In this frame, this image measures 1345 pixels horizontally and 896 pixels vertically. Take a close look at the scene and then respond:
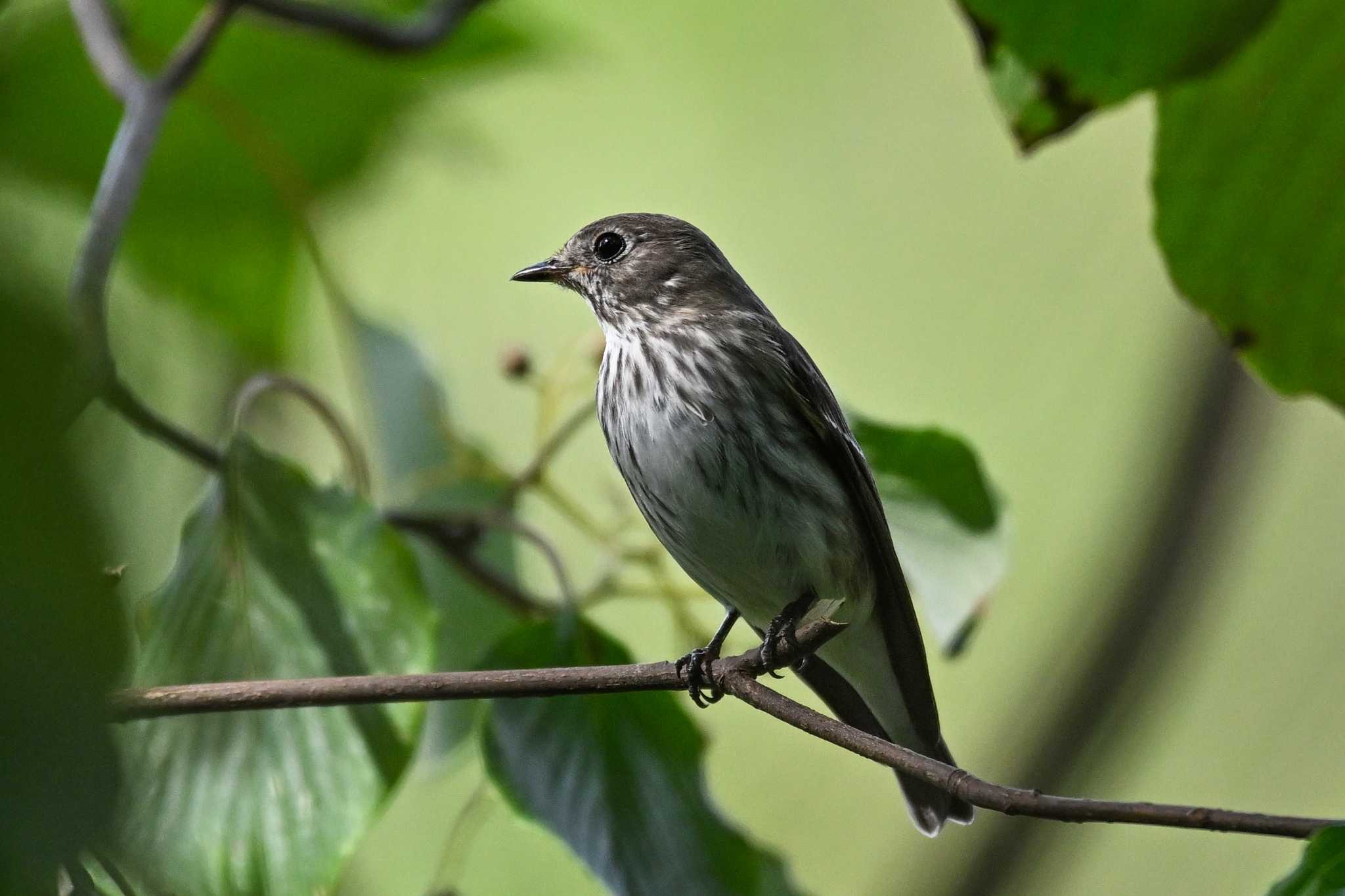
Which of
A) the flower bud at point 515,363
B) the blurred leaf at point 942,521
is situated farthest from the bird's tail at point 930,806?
the flower bud at point 515,363

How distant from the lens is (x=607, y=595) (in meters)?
1.86

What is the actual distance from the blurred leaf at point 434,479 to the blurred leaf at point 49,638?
1417 mm

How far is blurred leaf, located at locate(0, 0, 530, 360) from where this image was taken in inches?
92.7

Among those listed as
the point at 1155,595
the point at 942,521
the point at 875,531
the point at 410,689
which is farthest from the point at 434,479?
the point at 1155,595

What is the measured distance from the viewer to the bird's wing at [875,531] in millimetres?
1836

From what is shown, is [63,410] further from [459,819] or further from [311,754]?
[459,819]

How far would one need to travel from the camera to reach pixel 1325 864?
2.61 feet

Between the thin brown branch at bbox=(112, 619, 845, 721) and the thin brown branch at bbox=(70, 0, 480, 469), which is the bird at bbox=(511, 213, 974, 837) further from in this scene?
the thin brown branch at bbox=(112, 619, 845, 721)

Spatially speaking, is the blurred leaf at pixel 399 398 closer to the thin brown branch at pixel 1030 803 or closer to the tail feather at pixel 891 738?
the tail feather at pixel 891 738

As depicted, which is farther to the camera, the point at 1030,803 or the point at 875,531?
the point at 875,531

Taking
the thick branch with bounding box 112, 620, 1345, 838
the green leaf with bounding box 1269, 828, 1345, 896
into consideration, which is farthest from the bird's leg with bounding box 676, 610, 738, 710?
the green leaf with bounding box 1269, 828, 1345, 896

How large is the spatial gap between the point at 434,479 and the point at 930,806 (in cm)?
91

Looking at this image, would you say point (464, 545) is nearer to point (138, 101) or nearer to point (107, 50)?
point (138, 101)

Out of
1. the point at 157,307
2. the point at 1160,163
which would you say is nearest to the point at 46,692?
the point at 1160,163
